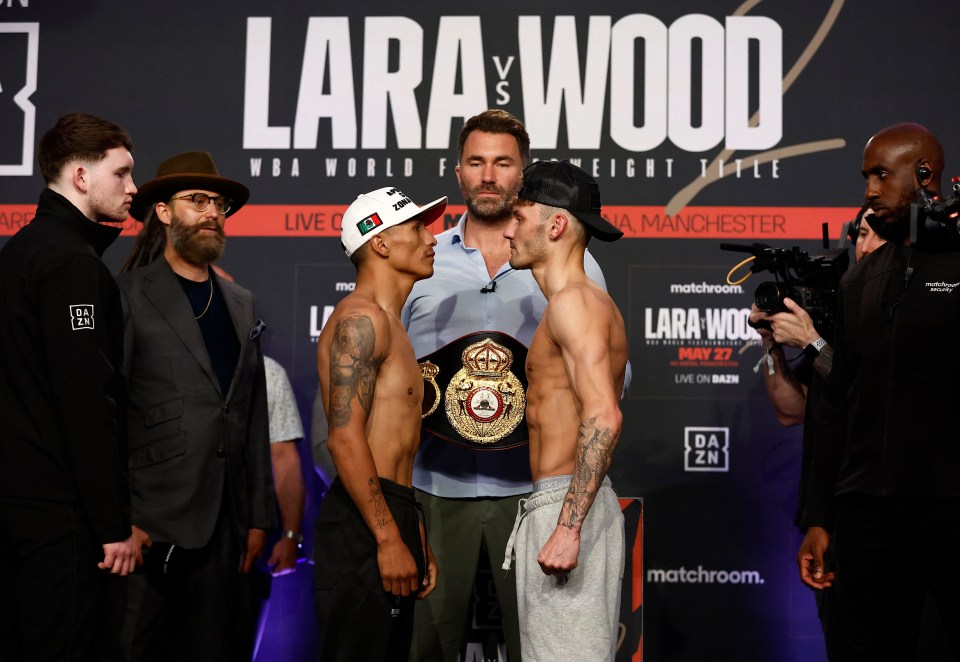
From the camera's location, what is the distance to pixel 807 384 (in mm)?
4199

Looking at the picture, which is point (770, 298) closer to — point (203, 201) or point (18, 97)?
point (203, 201)

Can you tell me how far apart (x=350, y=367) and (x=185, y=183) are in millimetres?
1275

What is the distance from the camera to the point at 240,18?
500 cm

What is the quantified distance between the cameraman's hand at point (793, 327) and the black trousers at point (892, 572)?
789 mm

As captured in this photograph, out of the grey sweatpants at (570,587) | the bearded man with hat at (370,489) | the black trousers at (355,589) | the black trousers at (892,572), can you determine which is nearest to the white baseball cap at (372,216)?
the bearded man with hat at (370,489)

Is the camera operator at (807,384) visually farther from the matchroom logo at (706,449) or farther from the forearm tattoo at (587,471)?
the forearm tattoo at (587,471)

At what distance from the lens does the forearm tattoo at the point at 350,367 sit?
301 centimetres

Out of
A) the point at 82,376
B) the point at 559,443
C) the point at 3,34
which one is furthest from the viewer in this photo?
the point at 3,34

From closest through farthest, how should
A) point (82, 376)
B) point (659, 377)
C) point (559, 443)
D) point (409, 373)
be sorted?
point (82, 376)
point (559, 443)
point (409, 373)
point (659, 377)

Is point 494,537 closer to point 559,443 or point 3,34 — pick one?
point 559,443

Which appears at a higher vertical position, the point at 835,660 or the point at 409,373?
the point at 409,373

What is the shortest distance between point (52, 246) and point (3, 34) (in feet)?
8.93

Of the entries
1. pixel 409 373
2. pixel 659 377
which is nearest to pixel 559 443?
pixel 409 373

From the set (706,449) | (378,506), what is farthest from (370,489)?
(706,449)
